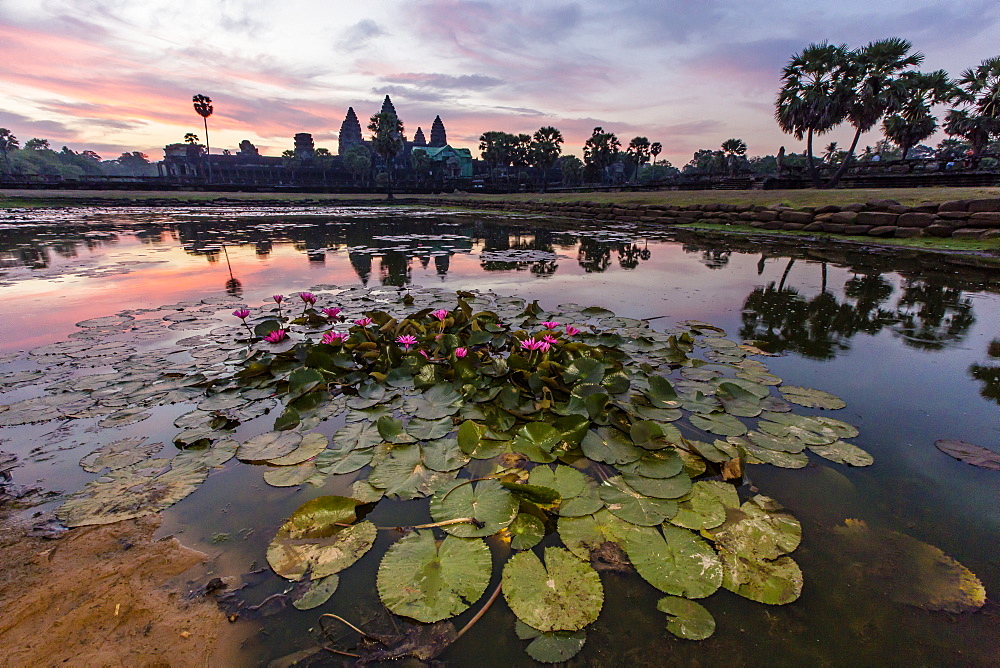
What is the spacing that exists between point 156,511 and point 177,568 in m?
0.44

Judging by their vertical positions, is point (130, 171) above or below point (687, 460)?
above

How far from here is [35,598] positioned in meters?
1.45

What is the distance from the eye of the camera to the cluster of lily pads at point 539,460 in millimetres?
1542

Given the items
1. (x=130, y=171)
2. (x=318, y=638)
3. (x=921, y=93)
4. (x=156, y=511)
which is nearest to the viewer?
(x=318, y=638)

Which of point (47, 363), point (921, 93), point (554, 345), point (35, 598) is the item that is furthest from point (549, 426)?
point (921, 93)

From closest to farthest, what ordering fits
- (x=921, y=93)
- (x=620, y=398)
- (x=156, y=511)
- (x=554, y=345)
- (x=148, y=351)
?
1. (x=156, y=511)
2. (x=620, y=398)
3. (x=554, y=345)
4. (x=148, y=351)
5. (x=921, y=93)

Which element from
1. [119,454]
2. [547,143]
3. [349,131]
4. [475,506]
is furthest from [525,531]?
[349,131]

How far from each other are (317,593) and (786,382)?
3616 mm

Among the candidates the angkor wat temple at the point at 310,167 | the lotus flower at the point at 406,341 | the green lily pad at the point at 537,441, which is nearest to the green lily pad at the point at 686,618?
the green lily pad at the point at 537,441

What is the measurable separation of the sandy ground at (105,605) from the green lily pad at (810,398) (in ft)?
11.5

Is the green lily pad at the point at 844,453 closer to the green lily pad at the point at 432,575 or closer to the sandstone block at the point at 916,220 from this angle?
the green lily pad at the point at 432,575

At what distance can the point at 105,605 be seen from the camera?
1.44m

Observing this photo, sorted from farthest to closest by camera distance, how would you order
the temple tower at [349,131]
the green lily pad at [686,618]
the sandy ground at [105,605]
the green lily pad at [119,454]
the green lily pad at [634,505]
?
the temple tower at [349,131], the green lily pad at [119,454], the green lily pad at [634,505], the green lily pad at [686,618], the sandy ground at [105,605]

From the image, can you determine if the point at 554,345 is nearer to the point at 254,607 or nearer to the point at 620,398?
the point at 620,398
